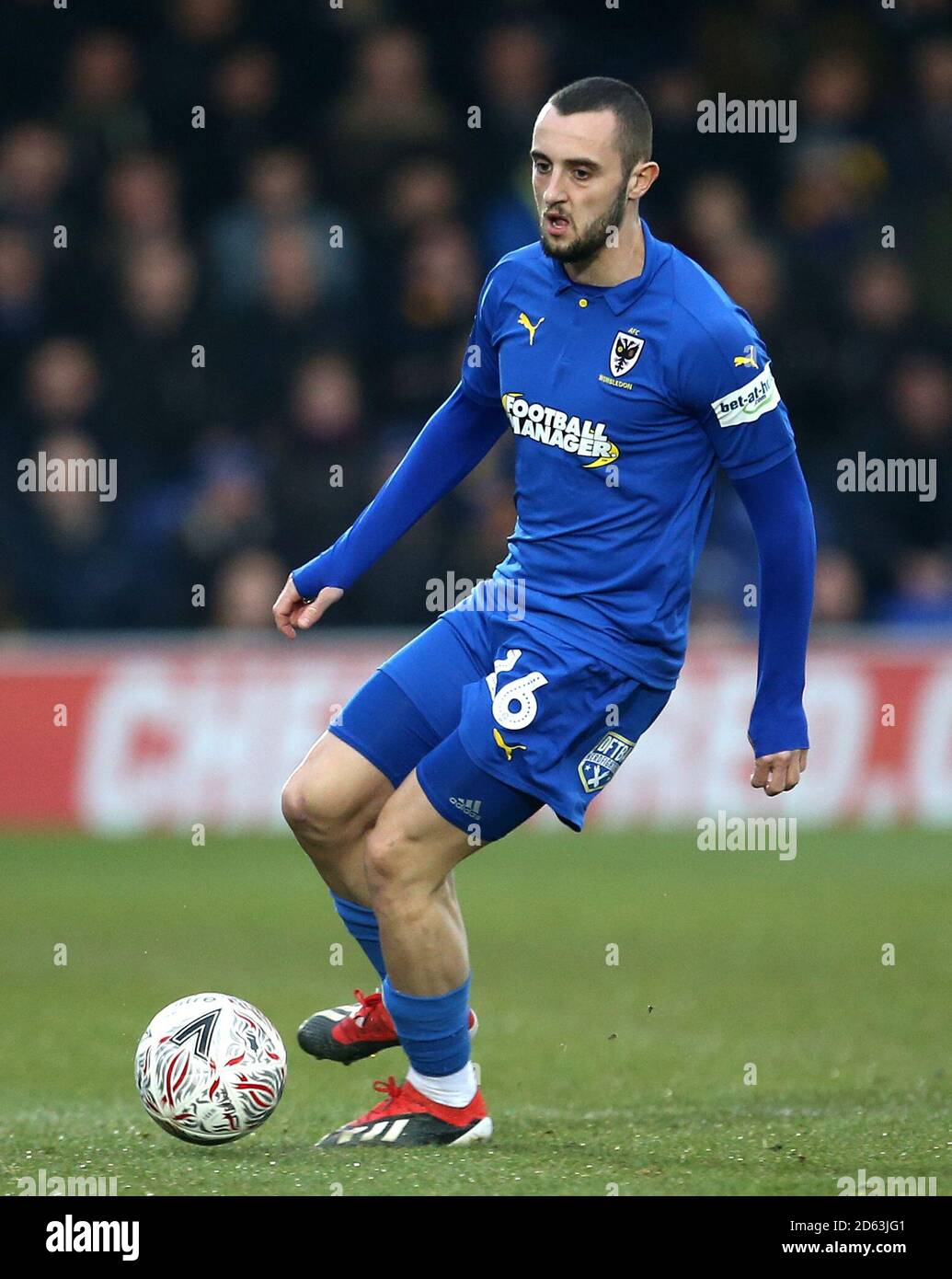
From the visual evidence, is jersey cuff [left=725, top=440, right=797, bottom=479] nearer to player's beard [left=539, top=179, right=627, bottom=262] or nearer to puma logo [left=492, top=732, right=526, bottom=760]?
player's beard [left=539, top=179, right=627, bottom=262]

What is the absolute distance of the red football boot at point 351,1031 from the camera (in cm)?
537

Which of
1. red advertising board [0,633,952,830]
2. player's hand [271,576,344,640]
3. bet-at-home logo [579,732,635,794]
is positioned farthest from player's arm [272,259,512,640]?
red advertising board [0,633,952,830]

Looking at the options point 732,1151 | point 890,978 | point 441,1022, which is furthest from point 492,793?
point 890,978

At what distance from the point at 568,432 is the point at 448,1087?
153 cm

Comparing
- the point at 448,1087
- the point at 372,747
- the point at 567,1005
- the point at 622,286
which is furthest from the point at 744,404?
the point at 567,1005

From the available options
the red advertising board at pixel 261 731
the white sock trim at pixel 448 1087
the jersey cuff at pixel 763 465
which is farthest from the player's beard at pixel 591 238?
the red advertising board at pixel 261 731

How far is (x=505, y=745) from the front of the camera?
4.76 meters

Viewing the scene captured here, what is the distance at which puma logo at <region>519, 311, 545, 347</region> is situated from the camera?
4941 millimetres

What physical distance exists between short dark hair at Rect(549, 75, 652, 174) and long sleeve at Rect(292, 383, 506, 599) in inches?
30.7

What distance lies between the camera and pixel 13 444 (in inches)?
485

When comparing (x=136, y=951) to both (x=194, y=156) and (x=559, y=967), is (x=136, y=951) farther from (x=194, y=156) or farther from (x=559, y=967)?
(x=194, y=156)

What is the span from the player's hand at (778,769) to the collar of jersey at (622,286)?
105cm

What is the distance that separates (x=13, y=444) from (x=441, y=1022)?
805 centimetres

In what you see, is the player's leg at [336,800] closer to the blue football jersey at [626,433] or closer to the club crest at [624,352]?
the blue football jersey at [626,433]
